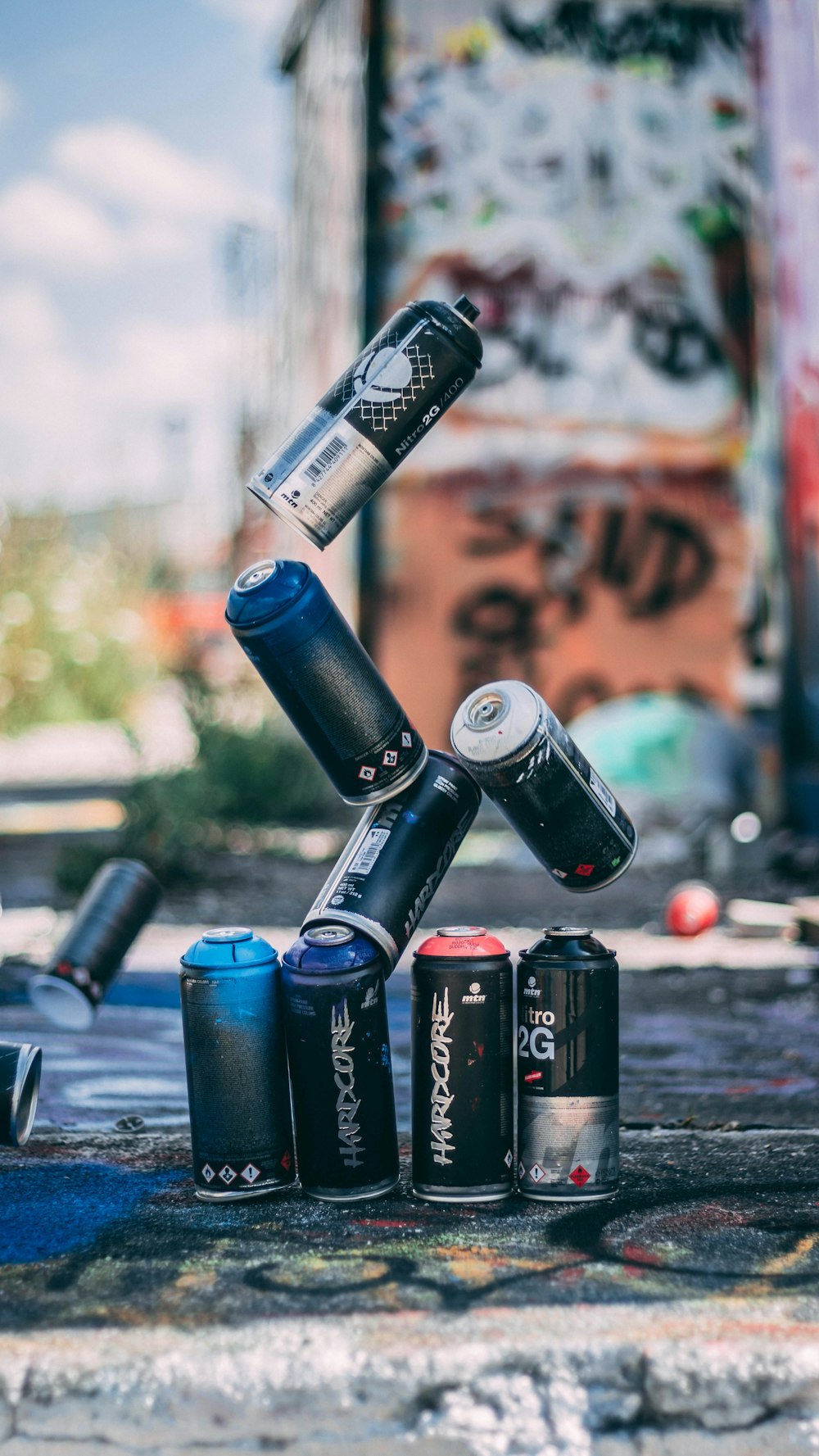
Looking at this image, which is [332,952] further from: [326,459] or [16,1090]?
[326,459]

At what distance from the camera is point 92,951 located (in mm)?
3742

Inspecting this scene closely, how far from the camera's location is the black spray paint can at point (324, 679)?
104 inches

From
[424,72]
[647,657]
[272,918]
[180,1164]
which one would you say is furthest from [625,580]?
[180,1164]

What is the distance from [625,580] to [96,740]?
565cm

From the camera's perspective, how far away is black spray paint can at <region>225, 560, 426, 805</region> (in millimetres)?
Result: 2637

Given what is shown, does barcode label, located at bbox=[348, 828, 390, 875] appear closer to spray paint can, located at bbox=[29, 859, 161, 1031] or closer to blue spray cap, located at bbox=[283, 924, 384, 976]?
blue spray cap, located at bbox=[283, 924, 384, 976]

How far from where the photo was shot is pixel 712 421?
8797 millimetres

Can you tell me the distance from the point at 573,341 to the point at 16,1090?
23.1 ft

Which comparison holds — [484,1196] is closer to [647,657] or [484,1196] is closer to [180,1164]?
[180,1164]

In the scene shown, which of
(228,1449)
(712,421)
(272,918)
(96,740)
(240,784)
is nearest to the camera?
(228,1449)

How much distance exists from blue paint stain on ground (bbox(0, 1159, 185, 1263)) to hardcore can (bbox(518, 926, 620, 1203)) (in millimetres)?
750

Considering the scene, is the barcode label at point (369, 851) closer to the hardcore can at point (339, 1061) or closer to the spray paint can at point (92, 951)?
the hardcore can at point (339, 1061)

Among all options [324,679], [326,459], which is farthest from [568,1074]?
[326,459]

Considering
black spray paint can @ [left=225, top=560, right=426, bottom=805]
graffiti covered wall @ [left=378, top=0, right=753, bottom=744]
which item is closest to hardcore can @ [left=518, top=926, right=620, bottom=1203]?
black spray paint can @ [left=225, top=560, right=426, bottom=805]
